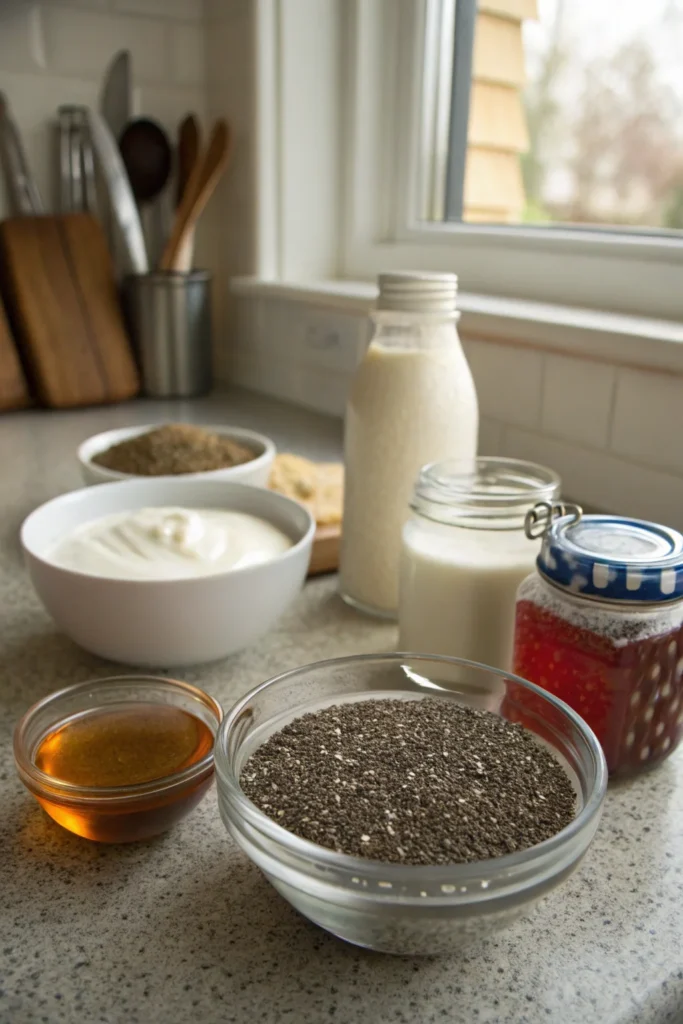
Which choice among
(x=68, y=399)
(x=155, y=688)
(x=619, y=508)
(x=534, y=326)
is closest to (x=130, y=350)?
(x=68, y=399)

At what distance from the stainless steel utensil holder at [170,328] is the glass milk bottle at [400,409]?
2.77 feet

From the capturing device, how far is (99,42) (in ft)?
4.78

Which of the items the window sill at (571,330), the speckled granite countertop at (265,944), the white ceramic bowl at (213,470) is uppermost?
the window sill at (571,330)

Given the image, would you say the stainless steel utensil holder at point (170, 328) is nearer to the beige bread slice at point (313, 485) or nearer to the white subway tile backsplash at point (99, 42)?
the white subway tile backsplash at point (99, 42)

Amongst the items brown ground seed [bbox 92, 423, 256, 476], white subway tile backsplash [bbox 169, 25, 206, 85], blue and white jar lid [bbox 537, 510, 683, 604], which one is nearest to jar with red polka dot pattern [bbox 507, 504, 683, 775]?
blue and white jar lid [bbox 537, 510, 683, 604]

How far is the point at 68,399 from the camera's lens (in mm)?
1418

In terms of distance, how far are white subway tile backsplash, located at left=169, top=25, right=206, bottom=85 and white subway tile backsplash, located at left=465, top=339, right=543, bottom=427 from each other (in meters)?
0.84

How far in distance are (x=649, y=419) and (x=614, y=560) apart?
0.42 meters

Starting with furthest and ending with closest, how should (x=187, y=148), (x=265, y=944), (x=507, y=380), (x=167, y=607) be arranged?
(x=187, y=148) < (x=507, y=380) < (x=167, y=607) < (x=265, y=944)

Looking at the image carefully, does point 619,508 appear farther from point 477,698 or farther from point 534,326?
point 477,698

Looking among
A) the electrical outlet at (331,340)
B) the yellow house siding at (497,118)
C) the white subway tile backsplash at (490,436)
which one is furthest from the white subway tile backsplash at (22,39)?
the white subway tile backsplash at (490,436)

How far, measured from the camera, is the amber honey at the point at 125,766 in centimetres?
44

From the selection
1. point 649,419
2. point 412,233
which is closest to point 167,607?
point 649,419

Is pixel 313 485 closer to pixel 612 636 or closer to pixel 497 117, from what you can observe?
pixel 612 636
